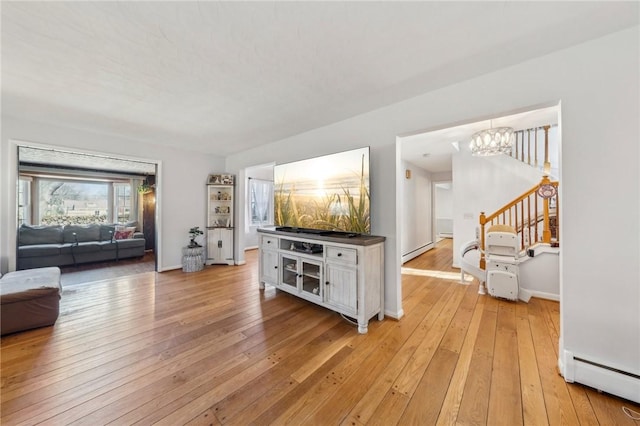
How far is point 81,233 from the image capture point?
16.8 ft

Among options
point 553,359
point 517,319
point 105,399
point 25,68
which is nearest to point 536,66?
point 553,359

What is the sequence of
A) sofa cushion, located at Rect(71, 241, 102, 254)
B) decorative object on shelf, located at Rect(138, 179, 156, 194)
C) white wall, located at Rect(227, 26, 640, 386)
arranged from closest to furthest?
white wall, located at Rect(227, 26, 640, 386), sofa cushion, located at Rect(71, 241, 102, 254), decorative object on shelf, located at Rect(138, 179, 156, 194)

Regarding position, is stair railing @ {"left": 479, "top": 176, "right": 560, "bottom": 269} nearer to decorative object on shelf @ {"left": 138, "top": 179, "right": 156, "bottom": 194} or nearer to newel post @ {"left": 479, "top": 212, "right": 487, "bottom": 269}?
newel post @ {"left": 479, "top": 212, "right": 487, "bottom": 269}

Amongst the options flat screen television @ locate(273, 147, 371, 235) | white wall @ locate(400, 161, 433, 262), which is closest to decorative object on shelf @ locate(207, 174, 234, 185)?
flat screen television @ locate(273, 147, 371, 235)

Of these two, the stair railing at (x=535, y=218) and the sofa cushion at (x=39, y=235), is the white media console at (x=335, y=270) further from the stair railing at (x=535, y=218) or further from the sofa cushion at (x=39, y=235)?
the sofa cushion at (x=39, y=235)

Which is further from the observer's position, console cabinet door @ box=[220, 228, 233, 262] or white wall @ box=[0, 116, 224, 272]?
console cabinet door @ box=[220, 228, 233, 262]

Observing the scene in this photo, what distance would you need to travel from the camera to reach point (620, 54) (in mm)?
1535

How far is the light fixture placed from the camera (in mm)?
3068

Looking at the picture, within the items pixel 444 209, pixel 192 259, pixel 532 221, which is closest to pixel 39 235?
pixel 192 259

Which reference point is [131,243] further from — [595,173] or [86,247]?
[595,173]

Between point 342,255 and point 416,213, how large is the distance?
4348 mm

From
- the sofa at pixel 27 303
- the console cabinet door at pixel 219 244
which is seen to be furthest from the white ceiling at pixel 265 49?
the console cabinet door at pixel 219 244

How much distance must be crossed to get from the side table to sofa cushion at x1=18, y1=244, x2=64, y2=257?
2.54 metres

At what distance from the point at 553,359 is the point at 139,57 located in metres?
4.17
